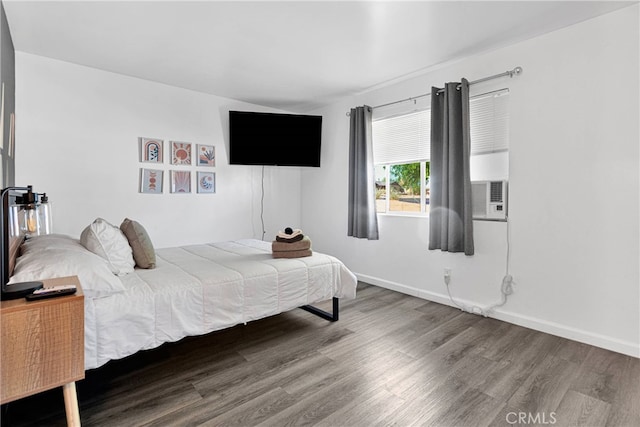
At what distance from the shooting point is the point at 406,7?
228 centimetres

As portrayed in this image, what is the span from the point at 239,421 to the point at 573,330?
8.48ft

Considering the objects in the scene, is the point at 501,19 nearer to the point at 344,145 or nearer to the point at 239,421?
the point at 344,145

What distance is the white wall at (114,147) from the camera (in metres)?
3.09

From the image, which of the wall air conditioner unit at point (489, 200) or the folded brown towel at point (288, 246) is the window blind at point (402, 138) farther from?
the folded brown towel at point (288, 246)

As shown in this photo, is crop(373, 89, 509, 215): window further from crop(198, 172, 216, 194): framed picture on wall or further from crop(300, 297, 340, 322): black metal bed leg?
crop(198, 172, 216, 194): framed picture on wall

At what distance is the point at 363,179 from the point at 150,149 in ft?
8.21

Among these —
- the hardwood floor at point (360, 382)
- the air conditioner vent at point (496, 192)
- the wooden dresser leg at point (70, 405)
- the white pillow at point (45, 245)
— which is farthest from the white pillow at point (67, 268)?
the air conditioner vent at point (496, 192)

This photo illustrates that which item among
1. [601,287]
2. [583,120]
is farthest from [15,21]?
[601,287]

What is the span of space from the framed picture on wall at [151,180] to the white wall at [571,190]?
3304 mm

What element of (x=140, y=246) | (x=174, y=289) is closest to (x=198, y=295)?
(x=174, y=289)

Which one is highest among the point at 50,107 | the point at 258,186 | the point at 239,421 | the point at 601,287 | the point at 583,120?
the point at 50,107

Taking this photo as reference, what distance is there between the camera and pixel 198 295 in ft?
6.90

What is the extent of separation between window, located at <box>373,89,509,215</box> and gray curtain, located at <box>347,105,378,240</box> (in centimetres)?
17

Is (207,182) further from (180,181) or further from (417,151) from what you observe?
(417,151)
